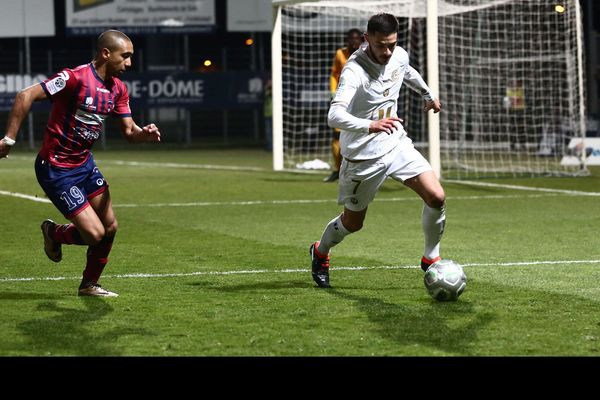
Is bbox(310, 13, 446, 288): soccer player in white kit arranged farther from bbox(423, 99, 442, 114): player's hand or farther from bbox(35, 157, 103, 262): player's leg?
bbox(35, 157, 103, 262): player's leg

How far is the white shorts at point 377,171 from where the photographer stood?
8.35 m

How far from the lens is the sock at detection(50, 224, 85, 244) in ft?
27.3

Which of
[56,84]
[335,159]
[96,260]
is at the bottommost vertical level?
[96,260]

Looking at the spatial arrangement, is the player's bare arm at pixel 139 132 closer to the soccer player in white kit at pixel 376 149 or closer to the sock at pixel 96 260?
the sock at pixel 96 260

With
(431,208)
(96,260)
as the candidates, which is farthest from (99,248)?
(431,208)

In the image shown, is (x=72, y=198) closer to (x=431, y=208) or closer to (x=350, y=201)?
(x=350, y=201)

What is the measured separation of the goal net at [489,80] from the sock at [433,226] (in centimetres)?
1127

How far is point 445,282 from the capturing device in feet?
25.7

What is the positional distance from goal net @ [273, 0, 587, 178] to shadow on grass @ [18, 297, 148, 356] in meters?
12.7

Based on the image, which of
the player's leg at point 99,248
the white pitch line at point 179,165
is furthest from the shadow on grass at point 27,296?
the white pitch line at point 179,165

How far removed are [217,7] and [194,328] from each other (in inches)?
1146

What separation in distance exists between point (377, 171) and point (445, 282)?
3.19 ft
